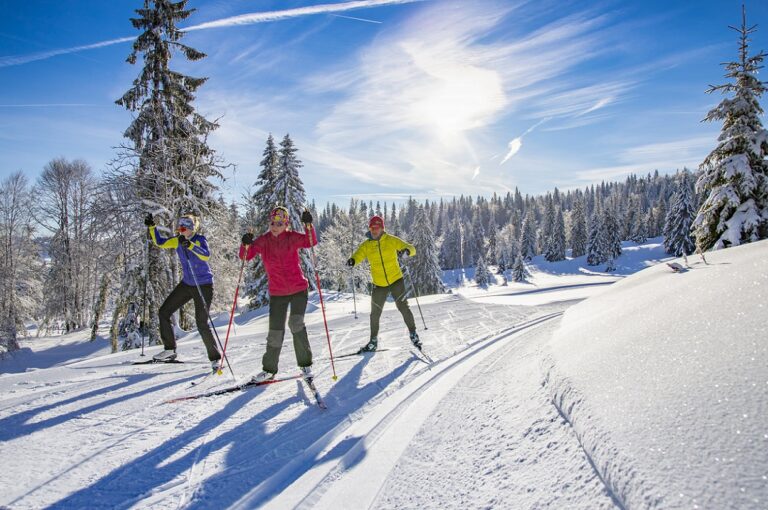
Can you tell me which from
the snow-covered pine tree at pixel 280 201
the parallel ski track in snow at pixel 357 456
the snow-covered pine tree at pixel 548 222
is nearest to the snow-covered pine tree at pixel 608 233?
the snow-covered pine tree at pixel 548 222

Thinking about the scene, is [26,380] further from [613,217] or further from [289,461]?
[613,217]

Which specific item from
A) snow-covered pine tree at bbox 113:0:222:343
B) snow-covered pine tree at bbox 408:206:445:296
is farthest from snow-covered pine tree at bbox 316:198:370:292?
snow-covered pine tree at bbox 113:0:222:343

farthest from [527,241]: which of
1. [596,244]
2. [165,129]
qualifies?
[165,129]

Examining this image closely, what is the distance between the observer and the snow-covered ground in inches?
66.8

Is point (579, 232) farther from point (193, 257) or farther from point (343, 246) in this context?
point (193, 257)

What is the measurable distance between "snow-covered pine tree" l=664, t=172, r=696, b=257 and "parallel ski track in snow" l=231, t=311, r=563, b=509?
55.8 meters

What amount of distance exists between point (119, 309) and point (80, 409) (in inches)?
521

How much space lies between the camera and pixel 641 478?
161 cm

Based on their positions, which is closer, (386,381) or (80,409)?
(80,409)

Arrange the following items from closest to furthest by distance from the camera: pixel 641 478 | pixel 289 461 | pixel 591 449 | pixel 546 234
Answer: pixel 641 478, pixel 591 449, pixel 289 461, pixel 546 234

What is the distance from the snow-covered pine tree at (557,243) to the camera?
239 ft

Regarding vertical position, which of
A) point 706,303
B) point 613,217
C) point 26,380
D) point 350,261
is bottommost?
point 26,380

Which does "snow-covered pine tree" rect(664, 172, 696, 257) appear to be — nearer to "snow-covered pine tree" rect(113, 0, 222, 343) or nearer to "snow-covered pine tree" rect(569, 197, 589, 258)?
"snow-covered pine tree" rect(569, 197, 589, 258)

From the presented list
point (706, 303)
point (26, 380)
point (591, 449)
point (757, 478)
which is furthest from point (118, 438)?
point (706, 303)
